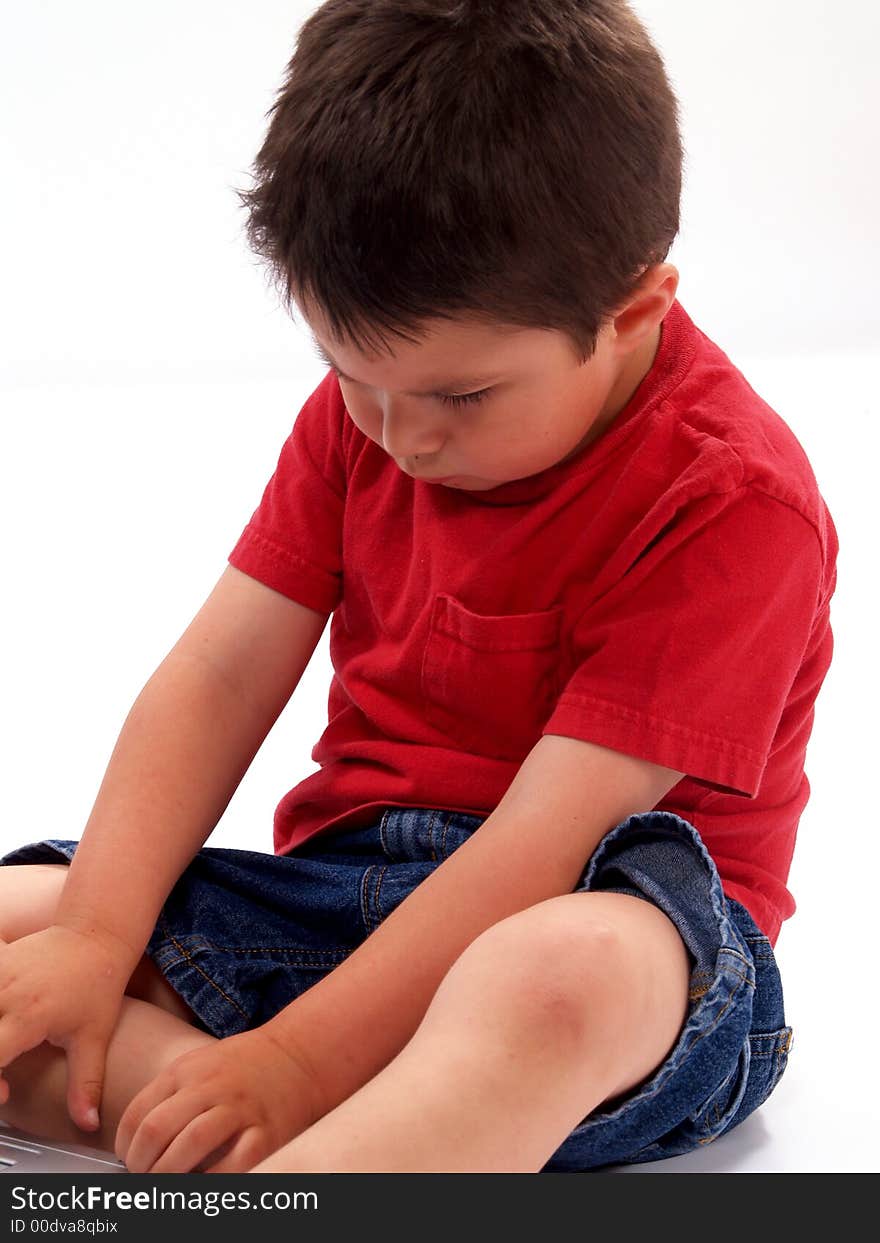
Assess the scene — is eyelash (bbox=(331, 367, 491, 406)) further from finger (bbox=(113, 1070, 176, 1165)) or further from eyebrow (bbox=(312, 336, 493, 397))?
finger (bbox=(113, 1070, 176, 1165))

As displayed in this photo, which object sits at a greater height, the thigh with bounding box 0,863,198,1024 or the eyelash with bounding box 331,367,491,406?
the eyelash with bounding box 331,367,491,406

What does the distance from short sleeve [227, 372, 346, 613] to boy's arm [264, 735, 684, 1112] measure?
202 mm

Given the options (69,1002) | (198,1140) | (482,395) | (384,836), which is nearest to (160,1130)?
(198,1140)

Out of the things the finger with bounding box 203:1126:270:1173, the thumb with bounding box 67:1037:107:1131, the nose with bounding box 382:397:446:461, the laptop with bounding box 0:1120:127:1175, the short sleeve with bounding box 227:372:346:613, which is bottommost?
the laptop with bounding box 0:1120:127:1175

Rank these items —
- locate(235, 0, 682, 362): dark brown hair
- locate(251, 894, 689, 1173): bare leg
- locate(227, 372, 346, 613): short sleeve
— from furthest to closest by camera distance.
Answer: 1. locate(227, 372, 346, 613): short sleeve
2. locate(235, 0, 682, 362): dark brown hair
3. locate(251, 894, 689, 1173): bare leg

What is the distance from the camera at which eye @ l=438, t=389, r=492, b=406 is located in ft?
2.52

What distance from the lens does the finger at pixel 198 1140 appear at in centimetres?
68

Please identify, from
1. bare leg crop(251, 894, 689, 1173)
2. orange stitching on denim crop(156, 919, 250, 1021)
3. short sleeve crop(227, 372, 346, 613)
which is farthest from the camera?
short sleeve crop(227, 372, 346, 613)

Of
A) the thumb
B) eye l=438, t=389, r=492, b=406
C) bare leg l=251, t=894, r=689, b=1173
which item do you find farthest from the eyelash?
the thumb

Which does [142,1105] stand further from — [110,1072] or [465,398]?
[465,398]

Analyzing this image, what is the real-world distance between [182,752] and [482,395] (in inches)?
10.2

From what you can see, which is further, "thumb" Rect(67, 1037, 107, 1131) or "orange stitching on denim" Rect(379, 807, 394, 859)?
"orange stitching on denim" Rect(379, 807, 394, 859)

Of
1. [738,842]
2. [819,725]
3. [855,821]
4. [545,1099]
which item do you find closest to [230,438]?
[819,725]

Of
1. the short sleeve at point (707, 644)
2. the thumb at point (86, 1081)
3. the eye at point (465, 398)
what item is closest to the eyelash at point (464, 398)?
the eye at point (465, 398)
